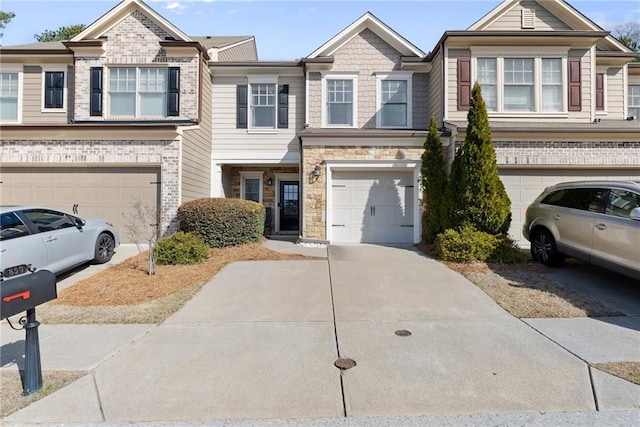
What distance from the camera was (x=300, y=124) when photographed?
13508 millimetres

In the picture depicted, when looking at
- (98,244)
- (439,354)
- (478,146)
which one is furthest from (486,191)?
(98,244)

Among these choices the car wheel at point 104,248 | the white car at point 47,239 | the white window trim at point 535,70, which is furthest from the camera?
the white window trim at point 535,70

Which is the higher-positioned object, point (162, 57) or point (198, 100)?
point (162, 57)

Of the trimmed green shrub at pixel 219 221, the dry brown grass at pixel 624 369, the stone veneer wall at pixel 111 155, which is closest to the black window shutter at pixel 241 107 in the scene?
the stone veneer wall at pixel 111 155

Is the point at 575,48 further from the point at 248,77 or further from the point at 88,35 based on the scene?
the point at 88,35

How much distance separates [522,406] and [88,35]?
50.8ft

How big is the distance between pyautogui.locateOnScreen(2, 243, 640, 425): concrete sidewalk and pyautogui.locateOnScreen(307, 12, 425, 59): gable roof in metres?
9.98

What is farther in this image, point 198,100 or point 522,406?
point 198,100

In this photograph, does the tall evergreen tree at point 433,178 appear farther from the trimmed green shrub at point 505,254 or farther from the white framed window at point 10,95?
the white framed window at point 10,95

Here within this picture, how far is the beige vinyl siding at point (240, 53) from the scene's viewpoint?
47.2ft

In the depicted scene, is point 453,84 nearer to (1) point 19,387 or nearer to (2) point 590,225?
(2) point 590,225

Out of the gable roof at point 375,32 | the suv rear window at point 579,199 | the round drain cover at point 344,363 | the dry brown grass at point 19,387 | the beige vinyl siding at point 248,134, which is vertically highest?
the gable roof at point 375,32

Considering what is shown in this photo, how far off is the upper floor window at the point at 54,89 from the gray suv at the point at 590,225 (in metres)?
15.2

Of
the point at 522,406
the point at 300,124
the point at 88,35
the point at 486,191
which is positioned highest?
the point at 88,35
